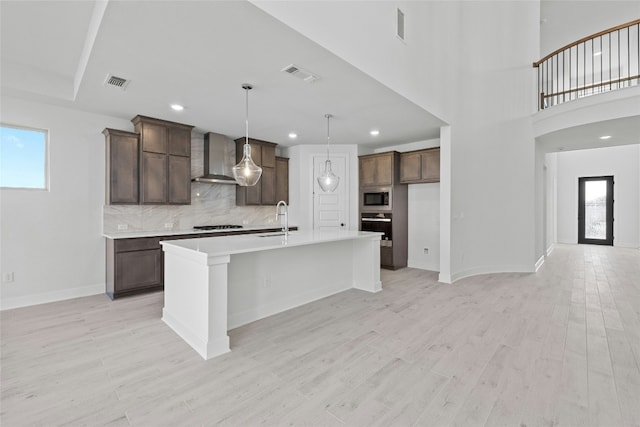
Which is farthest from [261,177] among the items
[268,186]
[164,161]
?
[164,161]

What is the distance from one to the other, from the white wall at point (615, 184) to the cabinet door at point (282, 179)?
9.74 m

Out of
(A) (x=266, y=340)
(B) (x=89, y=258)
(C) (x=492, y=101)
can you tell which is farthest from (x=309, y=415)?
(C) (x=492, y=101)

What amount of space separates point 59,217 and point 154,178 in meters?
1.31

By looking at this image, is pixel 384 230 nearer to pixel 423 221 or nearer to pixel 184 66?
pixel 423 221

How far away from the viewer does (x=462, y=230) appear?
538 centimetres

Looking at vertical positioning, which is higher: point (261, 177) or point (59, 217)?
point (261, 177)

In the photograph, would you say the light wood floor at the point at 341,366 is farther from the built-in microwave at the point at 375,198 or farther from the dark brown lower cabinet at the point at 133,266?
the built-in microwave at the point at 375,198

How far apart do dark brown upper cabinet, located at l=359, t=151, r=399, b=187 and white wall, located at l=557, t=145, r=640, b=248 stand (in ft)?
26.1

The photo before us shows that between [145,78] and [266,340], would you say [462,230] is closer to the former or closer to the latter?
[266,340]

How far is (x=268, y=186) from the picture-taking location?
241 inches

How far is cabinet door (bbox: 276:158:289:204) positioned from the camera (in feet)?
20.9

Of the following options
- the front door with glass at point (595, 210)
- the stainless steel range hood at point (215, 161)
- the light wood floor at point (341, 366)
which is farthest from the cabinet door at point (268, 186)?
the front door with glass at point (595, 210)

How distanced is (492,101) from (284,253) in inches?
203

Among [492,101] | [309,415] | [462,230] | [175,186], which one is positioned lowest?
[309,415]
